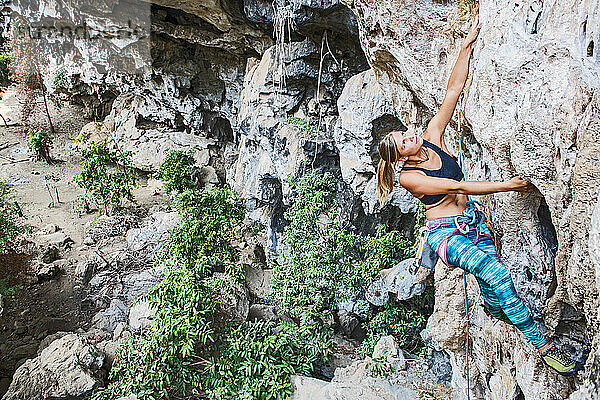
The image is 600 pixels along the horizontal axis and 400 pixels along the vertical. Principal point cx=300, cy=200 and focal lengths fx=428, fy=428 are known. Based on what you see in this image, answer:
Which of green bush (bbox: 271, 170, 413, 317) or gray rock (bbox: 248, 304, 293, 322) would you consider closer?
green bush (bbox: 271, 170, 413, 317)

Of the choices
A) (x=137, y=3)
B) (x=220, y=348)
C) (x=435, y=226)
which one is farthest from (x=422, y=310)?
(x=137, y=3)

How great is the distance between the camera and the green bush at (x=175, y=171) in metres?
12.4

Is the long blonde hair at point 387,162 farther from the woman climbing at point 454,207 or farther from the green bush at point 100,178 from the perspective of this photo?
the green bush at point 100,178

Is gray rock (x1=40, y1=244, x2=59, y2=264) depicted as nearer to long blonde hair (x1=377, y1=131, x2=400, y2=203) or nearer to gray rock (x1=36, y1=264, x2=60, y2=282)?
gray rock (x1=36, y1=264, x2=60, y2=282)

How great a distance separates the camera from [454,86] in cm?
316

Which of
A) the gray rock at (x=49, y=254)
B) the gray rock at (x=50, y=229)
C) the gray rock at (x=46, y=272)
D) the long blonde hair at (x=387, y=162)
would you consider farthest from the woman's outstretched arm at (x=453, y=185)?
the gray rock at (x=50, y=229)

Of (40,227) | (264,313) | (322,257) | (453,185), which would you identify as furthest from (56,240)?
(453,185)

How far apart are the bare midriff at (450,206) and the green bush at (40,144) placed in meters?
15.6

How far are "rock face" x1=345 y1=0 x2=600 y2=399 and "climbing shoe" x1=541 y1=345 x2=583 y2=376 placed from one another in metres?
0.08

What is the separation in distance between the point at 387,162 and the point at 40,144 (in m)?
15.4

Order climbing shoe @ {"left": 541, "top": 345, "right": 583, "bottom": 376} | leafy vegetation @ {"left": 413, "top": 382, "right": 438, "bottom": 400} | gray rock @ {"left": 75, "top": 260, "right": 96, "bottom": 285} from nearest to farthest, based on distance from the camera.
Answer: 1. climbing shoe @ {"left": 541, "top": 345, "right": 583, "bottom": 376}
2. leafy vegetation @ {"left": 413, "top": 382, "right": 438, "bottom": 400}
3. gray rock @ {"left": 75, "top": 260, "right": 96, "bottom": 285}

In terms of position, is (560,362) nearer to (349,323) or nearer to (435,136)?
(435,136)

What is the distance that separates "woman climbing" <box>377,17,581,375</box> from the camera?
2766mm

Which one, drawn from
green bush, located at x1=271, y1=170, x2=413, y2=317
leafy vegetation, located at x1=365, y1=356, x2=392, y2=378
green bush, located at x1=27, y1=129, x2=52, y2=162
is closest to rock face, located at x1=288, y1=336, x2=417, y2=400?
leafy vegetation, located at x1=365, y1=356, x2=392, y2=378
